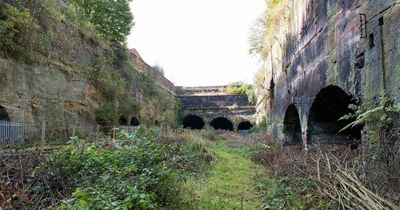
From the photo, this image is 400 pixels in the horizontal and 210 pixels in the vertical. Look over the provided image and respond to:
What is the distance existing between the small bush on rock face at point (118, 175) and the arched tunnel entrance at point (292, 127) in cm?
648

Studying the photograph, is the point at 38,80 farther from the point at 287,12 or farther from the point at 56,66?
the point at 287,12

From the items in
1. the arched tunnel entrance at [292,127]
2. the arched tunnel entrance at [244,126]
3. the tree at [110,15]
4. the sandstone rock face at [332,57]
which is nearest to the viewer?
the sandstone rock face at [332,57]

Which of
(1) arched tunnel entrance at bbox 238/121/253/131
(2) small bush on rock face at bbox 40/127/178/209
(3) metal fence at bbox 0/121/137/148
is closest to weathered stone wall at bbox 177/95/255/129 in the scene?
(1) arched tunnel entrance at bbox 238/121/253/131

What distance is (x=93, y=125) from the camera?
50.6 feet

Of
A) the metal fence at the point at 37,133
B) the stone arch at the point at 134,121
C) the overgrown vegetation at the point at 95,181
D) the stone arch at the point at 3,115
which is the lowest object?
the overgrown vegetation at the point at 95,181

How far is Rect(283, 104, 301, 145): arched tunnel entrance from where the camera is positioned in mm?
11648

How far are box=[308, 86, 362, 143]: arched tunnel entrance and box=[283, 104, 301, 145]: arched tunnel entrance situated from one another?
2906mm

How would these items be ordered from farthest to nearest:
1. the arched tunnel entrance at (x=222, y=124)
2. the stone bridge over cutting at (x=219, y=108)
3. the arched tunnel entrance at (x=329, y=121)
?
the arched tunnel entrance at (x=222, y=124) → the stone bridge over cutting at (x=219, y=108) → the arched tunnel entrance at (x=329, y=121)

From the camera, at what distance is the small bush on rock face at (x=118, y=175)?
383 cm

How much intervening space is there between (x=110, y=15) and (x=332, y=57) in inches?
691

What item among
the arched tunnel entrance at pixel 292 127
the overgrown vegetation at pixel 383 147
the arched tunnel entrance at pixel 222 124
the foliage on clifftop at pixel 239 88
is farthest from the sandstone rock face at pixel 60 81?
the arched tunnel entrance at pixel 222 124

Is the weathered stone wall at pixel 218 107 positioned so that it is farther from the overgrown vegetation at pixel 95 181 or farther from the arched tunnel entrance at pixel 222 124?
the overgrown vegetation at pixel 95 181

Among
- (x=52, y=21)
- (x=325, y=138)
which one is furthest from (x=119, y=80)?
(x=325, y=138)

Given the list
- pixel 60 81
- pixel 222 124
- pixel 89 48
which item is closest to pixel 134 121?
pixel 89 48
